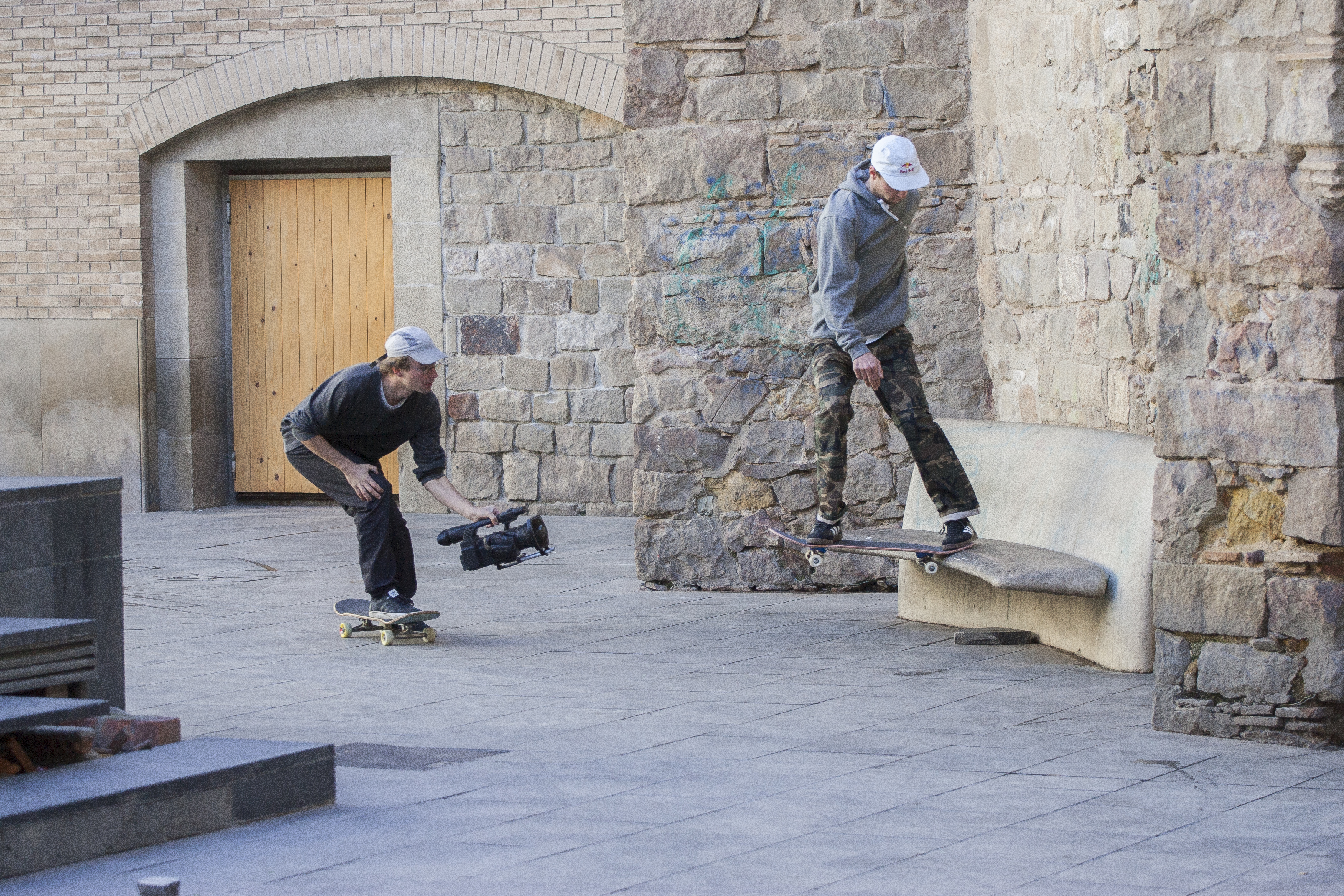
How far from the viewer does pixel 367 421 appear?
6.65 m

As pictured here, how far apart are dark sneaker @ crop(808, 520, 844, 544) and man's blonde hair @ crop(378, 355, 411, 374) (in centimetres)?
172

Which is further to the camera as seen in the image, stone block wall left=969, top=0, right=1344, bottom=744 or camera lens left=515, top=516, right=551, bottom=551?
camera lens left=515, top=516, right=551, bottom=551

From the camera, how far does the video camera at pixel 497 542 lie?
21.6ft

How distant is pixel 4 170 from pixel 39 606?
25.2 feet

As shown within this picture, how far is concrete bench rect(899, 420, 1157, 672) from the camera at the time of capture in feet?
18.5

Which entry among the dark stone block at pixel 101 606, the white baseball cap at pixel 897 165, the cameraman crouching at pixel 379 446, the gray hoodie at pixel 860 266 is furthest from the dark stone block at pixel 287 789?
the white baseball cap at pixel 897 165

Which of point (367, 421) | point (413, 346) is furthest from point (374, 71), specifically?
point (413, 346)

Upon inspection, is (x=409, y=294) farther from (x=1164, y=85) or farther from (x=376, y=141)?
(x=1164, y=85)

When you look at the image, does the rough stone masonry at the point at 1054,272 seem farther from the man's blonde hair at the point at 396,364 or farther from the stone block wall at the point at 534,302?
the stone block wall at the point at 534,302

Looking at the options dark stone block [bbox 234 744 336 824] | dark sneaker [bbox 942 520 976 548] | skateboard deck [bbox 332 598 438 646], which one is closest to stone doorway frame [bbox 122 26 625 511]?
skateboard deck [bbox 332 598 438 646]

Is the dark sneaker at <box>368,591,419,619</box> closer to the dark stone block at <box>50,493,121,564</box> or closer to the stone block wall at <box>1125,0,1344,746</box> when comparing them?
the dark stone block at <box>50,493,121,564</box>

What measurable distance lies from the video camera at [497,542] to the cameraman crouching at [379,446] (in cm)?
9

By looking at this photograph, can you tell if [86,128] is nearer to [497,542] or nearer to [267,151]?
[267,151]

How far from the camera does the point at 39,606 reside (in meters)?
4.62
